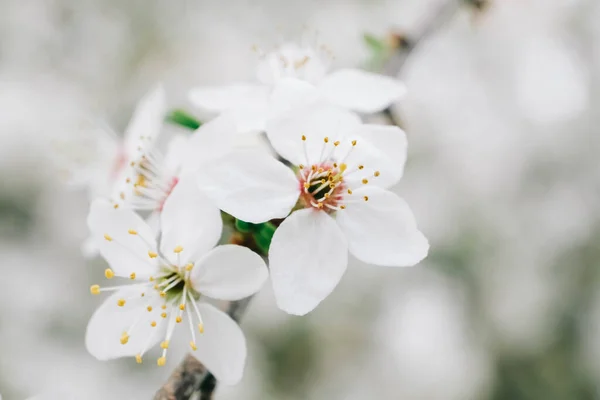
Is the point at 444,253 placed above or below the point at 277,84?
below

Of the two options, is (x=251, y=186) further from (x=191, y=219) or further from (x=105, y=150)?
(x=105, y=150)

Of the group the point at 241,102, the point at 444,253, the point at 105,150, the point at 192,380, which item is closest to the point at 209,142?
the point at 241,102

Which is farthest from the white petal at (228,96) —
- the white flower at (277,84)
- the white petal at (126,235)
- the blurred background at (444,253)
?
the blurred background at (444,253)

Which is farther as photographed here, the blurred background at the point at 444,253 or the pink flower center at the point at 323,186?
the blurred background at the point at 444,253

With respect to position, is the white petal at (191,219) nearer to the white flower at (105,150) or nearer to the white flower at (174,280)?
the white flower at (174,280)

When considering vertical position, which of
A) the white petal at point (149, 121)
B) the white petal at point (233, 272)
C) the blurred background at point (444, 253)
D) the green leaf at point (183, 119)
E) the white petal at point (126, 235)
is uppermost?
the green leaf at point (183, 119)

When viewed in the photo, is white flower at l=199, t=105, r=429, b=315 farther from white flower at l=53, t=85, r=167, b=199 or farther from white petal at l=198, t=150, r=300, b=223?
white flower at l=53, t=85, r=167, b=199

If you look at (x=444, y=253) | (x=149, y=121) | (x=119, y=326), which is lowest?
(x=444, y=253)
